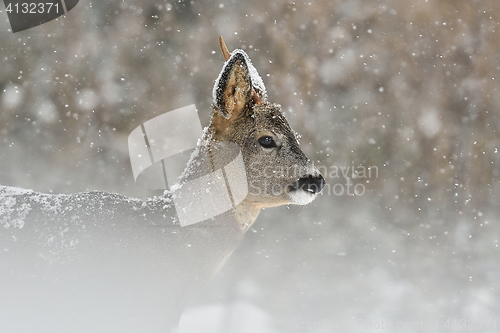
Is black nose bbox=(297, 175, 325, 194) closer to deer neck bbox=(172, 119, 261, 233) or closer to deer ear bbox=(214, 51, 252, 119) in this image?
deer neck bbox=(172, 119, 261, 233)

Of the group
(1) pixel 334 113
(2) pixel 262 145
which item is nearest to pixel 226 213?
(2) pixel 262 145

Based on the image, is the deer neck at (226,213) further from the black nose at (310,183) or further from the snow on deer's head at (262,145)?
the black nose at (310,183)

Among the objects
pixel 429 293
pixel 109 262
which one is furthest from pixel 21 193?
pixel 429 293

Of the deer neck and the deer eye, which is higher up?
the deer eye

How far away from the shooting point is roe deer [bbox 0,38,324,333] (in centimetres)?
195

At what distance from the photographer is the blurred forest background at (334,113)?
5086 millimetres

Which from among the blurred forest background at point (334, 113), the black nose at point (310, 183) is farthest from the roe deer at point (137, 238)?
the blurred forest background at point (334, 113)

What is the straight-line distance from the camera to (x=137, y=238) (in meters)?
2.10

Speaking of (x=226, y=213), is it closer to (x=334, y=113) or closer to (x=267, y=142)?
(x=267, y=142)

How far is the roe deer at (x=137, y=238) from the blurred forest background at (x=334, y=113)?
9.63ft

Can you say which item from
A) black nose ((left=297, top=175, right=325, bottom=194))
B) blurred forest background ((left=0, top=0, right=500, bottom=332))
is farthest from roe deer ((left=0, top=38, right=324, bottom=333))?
blurred forest background ((left=0, top=0, right=500, bottom=332))

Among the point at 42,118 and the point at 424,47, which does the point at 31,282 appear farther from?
the point at 424,47

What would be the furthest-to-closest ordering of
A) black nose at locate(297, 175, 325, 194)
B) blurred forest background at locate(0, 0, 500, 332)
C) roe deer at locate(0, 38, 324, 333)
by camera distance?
blurred forest background at locate(0, 0, 500, 332), black nose at locate(297, 175, 325, 194), roe deer at locate(0, 38, 324, 333)

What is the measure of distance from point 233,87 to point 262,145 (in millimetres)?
363
